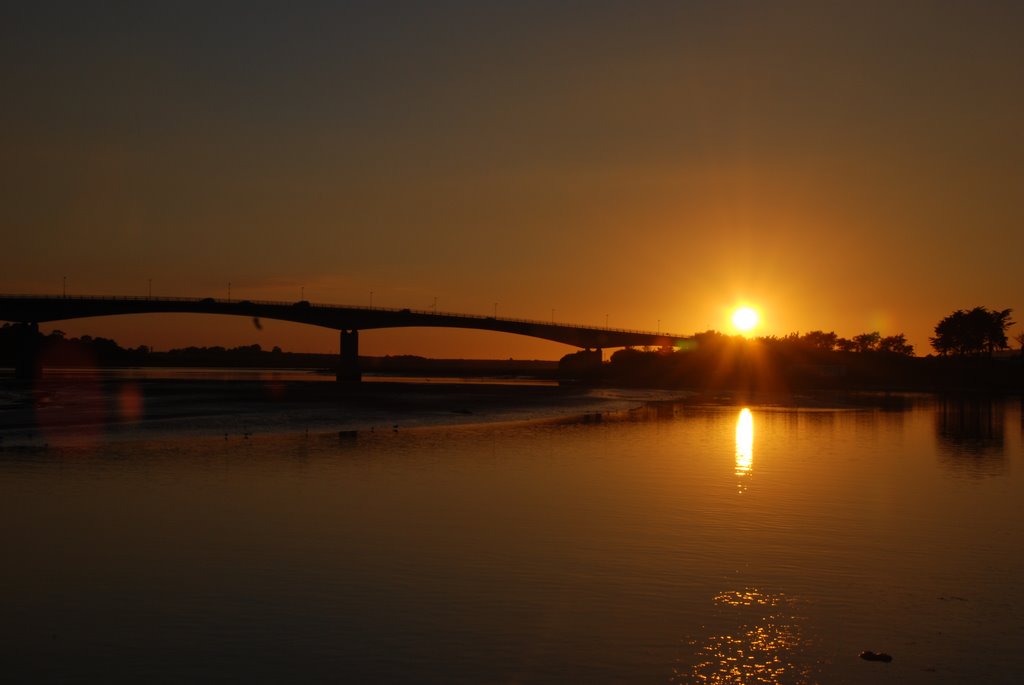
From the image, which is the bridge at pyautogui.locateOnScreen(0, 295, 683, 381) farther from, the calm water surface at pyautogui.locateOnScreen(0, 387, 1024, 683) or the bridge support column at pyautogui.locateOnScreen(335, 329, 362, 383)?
the calm water surface at pyautogui.locateOnScreen(0, 387, 1024, 683)

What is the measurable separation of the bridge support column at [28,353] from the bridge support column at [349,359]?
127ft

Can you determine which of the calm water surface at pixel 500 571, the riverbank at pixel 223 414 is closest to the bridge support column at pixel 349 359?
the riverbank at pixel 223 414

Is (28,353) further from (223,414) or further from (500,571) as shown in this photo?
(500,571)

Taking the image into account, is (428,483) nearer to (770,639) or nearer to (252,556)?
(252,556)

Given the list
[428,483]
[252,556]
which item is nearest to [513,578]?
[252,556]

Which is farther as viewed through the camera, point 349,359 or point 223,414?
point 349,359

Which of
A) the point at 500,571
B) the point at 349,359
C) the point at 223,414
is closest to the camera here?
the point at 500,571

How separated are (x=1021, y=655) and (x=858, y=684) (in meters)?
2.52

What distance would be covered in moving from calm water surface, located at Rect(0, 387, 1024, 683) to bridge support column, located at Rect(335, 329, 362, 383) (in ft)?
341

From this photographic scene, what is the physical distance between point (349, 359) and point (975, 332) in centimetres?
10352

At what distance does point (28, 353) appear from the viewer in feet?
405

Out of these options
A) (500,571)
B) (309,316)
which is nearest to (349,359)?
(309,316)

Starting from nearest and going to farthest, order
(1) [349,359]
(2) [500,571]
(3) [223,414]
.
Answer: (2) [500,571]
(3) [223,414]
(1) [349,359]

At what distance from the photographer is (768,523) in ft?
64.4
